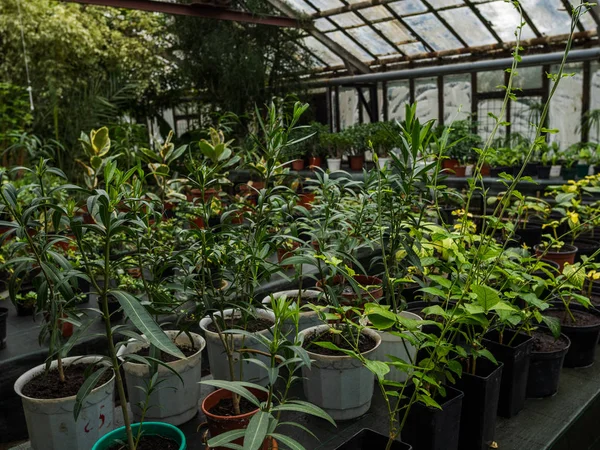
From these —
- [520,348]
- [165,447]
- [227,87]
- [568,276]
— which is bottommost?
[165,447]

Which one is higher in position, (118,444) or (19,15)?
(19,15)

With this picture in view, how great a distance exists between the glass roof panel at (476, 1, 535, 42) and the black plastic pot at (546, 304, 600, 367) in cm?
645

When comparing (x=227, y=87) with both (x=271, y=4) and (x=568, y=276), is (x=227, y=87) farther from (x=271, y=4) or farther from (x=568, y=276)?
(x=568, y=276)

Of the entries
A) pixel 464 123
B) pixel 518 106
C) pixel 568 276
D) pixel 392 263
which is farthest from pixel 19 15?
pixel 568 276

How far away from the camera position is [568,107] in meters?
8.05

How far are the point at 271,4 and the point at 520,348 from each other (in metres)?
8.57

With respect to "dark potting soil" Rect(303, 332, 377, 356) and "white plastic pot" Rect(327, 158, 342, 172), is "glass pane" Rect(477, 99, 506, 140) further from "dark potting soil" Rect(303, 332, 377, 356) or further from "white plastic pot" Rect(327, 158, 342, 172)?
"dark potting soil" Rect(303, 332, 377, 356)

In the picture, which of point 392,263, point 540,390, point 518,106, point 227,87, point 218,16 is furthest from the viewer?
point 227,87

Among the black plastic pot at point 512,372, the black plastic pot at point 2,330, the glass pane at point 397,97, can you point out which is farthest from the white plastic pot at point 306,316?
the glass pane at point 397,97

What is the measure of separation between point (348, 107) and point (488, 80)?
302 cm

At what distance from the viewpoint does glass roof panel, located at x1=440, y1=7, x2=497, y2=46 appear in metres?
8.20

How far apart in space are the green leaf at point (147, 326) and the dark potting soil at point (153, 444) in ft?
2.12

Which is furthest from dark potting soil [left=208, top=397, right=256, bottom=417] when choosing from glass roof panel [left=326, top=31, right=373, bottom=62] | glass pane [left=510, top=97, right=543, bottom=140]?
glass roof panel [left=326, top=31, right=373, bottom=62]

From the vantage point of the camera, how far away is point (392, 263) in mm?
2496
